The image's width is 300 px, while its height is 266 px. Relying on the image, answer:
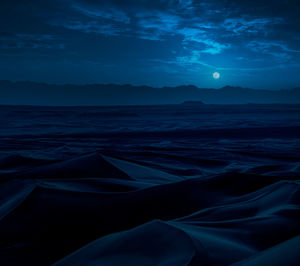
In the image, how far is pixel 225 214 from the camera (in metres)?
2.50

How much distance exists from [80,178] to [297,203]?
110 inches

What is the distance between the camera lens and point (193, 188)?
3.50 meters

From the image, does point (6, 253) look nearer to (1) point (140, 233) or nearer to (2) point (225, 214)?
(1) point (140, 233)

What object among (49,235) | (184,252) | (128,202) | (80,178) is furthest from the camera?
(80,178)

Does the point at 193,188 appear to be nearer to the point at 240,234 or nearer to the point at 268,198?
the point at 268,198

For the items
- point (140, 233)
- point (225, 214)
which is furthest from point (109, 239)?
point (225, 214)

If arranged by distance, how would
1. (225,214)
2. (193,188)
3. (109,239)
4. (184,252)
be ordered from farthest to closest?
(193,188)
(225,214)
(109,239)
(184,252)

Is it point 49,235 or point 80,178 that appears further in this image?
point 80,178

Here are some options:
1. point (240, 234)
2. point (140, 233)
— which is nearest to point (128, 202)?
point (140, 233)

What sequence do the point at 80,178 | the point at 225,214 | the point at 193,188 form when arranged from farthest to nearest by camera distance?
the point at 80,178 → the point at 193,188 → the point at 225,214

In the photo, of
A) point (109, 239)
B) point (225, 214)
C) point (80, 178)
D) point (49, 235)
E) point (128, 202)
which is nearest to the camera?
point (109, 239)

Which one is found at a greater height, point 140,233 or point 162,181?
point 140,233

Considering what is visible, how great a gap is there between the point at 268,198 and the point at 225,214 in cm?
72

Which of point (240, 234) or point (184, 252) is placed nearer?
point (184, 252)
